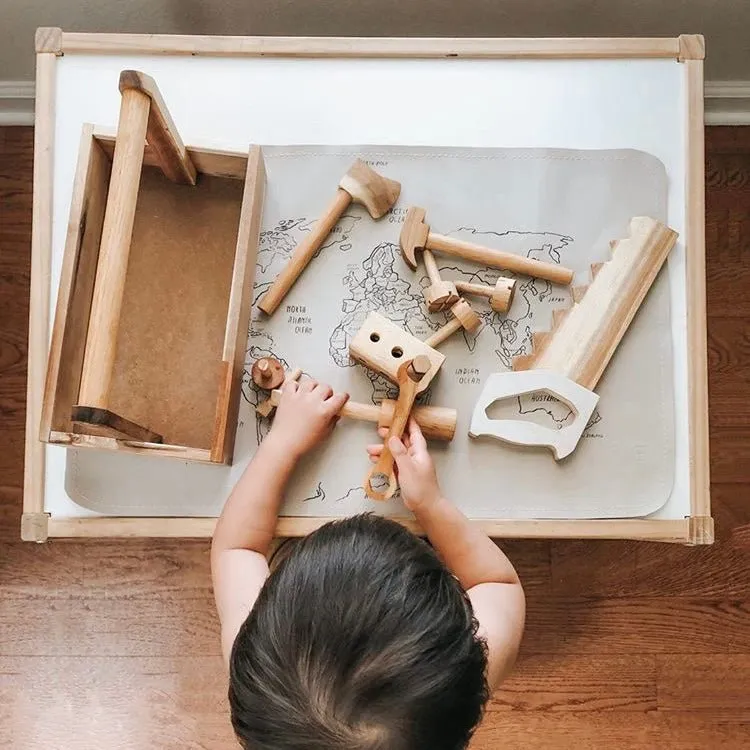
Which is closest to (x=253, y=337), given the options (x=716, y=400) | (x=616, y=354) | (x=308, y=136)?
(x=308, y=136)

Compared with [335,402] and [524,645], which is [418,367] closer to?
[335,402]

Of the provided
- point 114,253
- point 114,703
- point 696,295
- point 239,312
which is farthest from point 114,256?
point 114,703

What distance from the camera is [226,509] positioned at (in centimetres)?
68

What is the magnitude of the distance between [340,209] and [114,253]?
0.22 m

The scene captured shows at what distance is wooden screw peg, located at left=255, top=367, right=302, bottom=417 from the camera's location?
687mm

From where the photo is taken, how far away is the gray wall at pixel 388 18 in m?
0.94

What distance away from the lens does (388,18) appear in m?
0.97

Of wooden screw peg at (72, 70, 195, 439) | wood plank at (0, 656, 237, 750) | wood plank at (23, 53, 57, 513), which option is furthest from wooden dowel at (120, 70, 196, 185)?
wood plank at (0, 656, 237, 750)

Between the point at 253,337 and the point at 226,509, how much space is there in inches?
5.9

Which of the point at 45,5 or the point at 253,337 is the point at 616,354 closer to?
the point at 253,337

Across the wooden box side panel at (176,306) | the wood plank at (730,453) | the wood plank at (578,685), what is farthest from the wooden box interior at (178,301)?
A: the wood plank at (730,453)

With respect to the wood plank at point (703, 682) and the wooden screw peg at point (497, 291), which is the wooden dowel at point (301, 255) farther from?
the wood plank at point (703, 682)

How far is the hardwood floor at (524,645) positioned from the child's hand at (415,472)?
396 millimetres

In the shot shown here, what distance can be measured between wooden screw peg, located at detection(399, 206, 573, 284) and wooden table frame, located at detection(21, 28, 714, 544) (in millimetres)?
122
